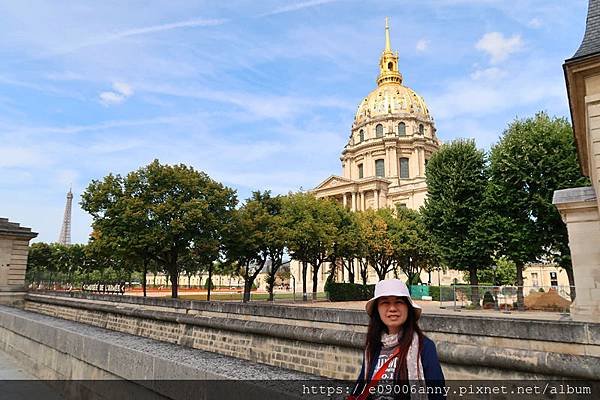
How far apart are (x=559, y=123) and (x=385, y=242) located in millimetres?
23093

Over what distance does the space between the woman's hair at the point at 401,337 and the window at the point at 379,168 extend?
88.2m

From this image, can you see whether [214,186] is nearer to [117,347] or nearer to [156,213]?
[156,213]

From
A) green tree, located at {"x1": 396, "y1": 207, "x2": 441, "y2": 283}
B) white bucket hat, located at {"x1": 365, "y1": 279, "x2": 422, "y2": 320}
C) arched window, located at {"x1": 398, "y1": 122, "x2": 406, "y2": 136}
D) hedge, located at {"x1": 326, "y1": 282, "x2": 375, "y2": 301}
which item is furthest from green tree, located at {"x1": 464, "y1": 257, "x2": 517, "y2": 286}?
white bucket hat, located at {"x1": 365, "y1": 279, "x2": 422, "y2": 320}

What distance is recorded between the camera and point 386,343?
277 centimetres

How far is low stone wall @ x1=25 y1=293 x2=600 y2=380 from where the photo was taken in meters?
5.62

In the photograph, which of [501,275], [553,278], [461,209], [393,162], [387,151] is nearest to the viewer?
[461,209]

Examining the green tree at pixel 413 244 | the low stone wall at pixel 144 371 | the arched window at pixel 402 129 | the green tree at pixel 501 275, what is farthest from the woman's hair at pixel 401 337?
the arched window at pixel 402 129

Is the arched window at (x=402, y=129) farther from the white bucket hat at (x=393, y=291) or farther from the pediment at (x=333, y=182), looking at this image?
the white bucket hat at (x=393, y=291)

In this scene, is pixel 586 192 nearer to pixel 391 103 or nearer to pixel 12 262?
pixel 12 262

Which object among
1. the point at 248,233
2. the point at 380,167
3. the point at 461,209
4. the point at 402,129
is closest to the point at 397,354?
the point at 461,209

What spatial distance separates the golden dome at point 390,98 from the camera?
308 ft

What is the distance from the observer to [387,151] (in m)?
88.8

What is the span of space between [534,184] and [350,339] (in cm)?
2373

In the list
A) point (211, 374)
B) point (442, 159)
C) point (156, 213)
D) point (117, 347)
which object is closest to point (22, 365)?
point (117, 347)
